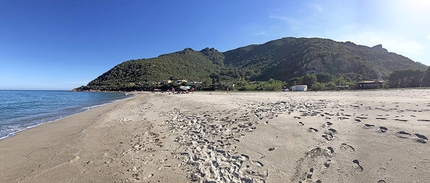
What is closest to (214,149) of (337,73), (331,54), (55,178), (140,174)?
(140,174)

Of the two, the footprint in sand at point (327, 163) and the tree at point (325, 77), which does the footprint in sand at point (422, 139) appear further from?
the tree at point (325, 77)

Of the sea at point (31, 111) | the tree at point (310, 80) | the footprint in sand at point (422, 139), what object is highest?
the tree at point (310, 80)

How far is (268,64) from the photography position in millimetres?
102188

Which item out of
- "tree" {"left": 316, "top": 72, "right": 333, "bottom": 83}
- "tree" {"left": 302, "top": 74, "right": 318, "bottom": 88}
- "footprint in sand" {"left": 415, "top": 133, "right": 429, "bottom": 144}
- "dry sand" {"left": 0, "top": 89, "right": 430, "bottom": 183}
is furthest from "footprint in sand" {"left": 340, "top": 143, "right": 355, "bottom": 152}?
"tree" {"left": 316, "top": 72, "right": 333, "bottom": 83}

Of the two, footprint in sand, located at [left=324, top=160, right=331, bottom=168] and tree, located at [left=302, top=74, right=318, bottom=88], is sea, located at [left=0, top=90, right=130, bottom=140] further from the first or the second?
tree, located at [left=302, top=74, right=318, bottom=88]

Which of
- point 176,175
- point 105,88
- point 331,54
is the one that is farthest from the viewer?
Result: point 105,88

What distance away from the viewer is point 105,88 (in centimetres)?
10356

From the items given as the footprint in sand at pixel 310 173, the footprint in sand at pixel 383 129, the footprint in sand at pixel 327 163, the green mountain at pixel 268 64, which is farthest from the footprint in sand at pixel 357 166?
the green mountain at pixel 268 64

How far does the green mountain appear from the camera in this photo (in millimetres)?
73750

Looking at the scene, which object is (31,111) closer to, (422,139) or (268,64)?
(422,139)

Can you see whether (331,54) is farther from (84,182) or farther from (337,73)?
(84,182)

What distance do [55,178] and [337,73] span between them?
86399 millimetres

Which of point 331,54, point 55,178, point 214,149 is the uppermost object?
point 331,54

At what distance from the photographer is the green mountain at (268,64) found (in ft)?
242
